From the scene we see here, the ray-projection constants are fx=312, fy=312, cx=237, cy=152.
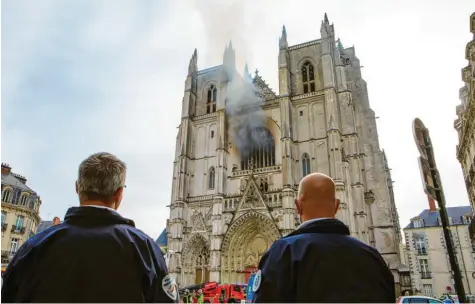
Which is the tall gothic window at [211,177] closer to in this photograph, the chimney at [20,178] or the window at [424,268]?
the chimney at [20,178]

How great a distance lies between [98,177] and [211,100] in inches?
1121

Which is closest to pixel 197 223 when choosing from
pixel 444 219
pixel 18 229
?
pixel 18 229

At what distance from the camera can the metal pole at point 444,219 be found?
2.97 m

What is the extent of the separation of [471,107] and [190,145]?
65.2 ft

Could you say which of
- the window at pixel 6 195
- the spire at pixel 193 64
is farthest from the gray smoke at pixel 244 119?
the window at pixel 6 195

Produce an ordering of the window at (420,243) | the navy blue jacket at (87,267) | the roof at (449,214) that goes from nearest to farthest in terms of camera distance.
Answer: the navy blue jacket at (87,267) < the window at (420,243) < the roof at (449,214)

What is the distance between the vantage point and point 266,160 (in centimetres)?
2553

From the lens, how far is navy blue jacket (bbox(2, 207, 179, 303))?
56.7 inches

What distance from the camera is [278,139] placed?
25.6m

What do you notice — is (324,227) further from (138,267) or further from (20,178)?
(20,178)

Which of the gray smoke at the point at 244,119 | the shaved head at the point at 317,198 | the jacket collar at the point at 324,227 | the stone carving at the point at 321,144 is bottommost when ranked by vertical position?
the jacket collar at the point at 324,227

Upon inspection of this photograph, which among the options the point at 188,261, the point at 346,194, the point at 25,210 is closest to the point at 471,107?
the point at 346,194

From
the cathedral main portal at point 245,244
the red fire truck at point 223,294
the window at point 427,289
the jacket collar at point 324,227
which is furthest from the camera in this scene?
the window at point 427,289

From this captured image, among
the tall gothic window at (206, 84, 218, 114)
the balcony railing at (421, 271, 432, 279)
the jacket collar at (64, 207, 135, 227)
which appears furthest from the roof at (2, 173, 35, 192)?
the balcony railing at (421, 271, 432, 279)
